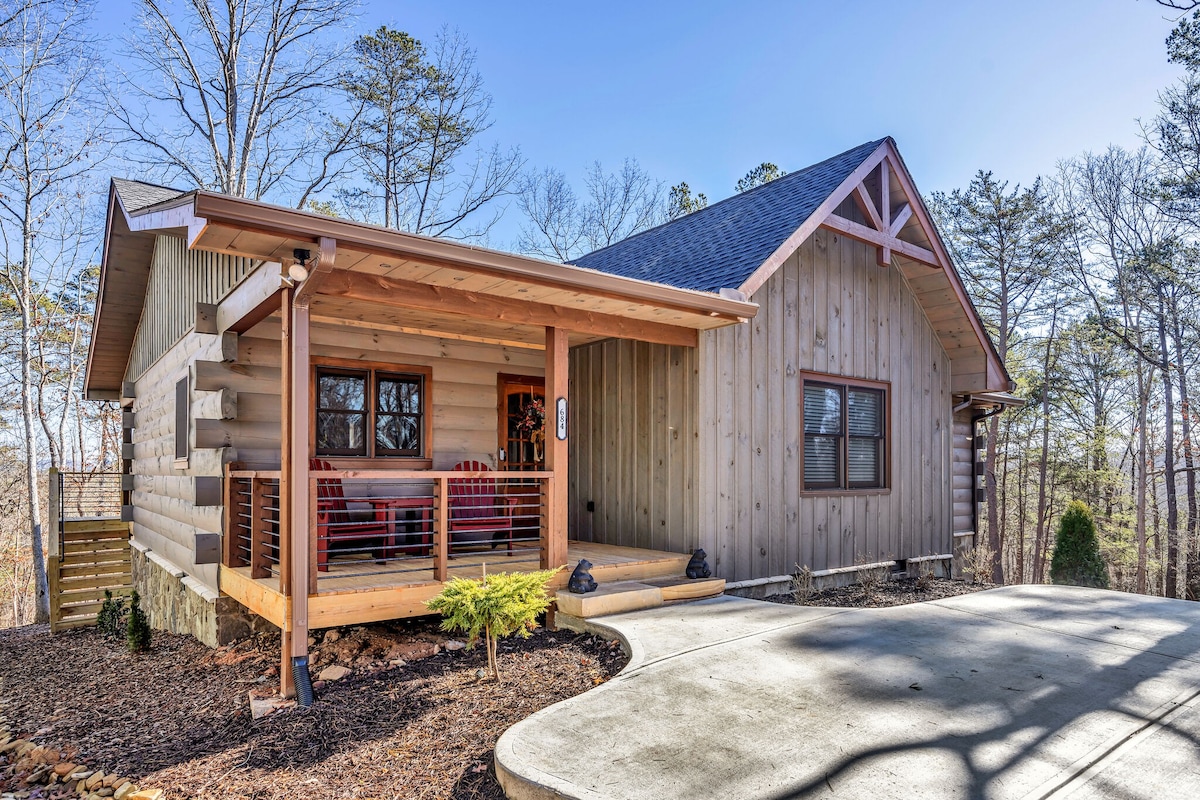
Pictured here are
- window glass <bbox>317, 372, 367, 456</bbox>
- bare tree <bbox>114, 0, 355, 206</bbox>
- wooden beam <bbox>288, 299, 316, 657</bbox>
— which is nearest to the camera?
wooden beam <bbox>288, 299, 316, 657</bbox>

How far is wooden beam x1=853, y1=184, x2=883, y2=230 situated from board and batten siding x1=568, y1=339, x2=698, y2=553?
9.01 feet

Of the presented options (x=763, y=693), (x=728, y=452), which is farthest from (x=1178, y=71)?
(x=763, y=693)

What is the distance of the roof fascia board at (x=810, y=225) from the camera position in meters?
6.46

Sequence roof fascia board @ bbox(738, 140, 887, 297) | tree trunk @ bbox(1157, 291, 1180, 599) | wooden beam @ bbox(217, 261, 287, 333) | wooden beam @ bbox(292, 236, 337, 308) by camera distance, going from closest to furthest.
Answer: wooden beam @ bbox(292, 236, 337, 308) → wooden beam @ bbox(217, 261, 287, 333) → roof fascia board @ bbox(738, 140, 887, 297) → tree trunk @ bbox(1157, 291, 1180, 599)

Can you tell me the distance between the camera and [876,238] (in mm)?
7695

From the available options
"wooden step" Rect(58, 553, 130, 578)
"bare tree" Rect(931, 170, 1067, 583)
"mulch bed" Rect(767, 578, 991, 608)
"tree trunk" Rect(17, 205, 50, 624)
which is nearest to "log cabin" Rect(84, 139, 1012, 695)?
"mulch bed" Rect(767, 578, 991, 608)

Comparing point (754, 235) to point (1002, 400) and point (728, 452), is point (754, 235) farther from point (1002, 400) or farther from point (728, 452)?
point (1002, 400)

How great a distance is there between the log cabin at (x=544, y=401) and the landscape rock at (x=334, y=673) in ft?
1.07

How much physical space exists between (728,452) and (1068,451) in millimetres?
15458

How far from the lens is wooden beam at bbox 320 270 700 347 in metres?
4.54

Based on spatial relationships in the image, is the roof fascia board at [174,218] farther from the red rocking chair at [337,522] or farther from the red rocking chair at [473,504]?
the red rocking chair at [473,504]

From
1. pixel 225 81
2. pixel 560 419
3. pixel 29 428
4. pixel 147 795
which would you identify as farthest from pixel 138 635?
pixel 225 81

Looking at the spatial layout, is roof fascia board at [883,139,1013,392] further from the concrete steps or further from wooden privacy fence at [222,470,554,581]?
wooden privacy fence at [222,470,554,581]

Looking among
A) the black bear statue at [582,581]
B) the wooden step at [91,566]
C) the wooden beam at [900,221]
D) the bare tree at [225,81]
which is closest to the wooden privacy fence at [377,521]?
the black bear statue at [582,581]
